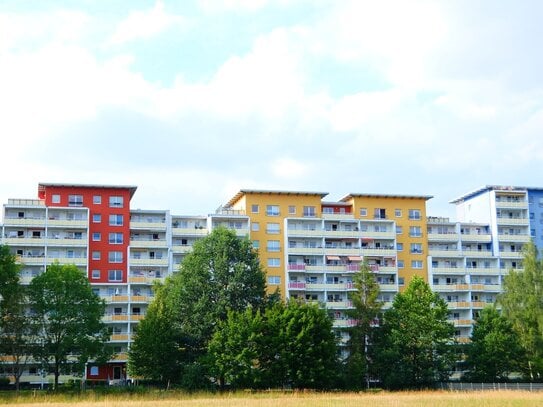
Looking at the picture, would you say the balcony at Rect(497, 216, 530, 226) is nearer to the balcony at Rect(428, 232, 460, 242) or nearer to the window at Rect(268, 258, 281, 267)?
the balcony at Rect(428, 232, 460, 242)

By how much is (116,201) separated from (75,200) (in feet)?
19.1

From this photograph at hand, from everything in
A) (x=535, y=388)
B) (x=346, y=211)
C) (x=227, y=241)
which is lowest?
(x=535, y=388)

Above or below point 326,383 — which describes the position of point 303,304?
above

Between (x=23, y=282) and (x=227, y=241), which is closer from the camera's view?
(x=227, y=241)

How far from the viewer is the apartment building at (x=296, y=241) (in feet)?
390

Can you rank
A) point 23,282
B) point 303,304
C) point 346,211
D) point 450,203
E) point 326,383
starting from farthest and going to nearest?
point 450,203 → point 346,211 → point 23,282 → point 303,304 → point 326,383

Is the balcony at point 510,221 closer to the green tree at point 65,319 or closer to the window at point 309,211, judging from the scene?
the window at point 309,211

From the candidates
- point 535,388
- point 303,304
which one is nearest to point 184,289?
point 303,304

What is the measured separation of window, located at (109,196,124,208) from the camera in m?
122

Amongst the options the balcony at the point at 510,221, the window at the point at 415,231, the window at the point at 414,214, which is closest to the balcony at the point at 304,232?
the window at the point at 415,231

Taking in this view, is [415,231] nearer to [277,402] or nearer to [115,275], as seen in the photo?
[115,275]

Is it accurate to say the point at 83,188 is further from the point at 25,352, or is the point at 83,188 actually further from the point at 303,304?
the point at 303,304

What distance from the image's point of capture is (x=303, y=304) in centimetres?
8619

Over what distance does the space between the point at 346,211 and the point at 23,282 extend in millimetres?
50894
